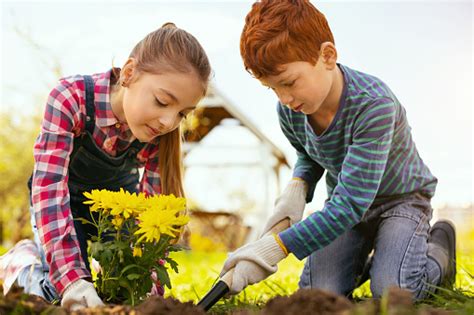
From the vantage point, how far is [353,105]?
232cm

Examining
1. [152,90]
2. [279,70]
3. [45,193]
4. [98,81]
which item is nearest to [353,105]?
[279,70]

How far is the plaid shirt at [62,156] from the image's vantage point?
6.88 feet

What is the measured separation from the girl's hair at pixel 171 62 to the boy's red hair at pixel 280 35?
0.63 ft

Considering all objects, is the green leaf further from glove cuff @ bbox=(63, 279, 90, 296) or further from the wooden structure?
the wooden structure

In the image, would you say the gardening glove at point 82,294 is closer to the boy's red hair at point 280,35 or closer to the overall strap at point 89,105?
the overall strap at point 89,105

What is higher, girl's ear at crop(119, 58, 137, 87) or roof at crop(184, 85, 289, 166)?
girl's ear at crop(119, 58, 137, 87)

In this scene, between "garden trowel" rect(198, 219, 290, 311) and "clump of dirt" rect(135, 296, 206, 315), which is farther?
"garden trowel" rect(198, 219, 290, 311)

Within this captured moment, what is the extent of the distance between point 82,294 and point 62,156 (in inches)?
22.8

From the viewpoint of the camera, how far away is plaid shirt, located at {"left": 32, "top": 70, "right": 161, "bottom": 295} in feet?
6.88

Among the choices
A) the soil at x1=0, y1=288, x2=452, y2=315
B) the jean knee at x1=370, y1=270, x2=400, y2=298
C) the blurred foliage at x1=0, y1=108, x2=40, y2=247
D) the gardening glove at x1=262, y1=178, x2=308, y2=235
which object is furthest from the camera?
the blurred foliage at x1=0, y1=108, x2=40, y2=247

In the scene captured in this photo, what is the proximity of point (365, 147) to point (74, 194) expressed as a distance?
4.45 ft

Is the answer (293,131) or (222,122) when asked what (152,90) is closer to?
(293,131)

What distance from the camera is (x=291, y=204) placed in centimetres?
253

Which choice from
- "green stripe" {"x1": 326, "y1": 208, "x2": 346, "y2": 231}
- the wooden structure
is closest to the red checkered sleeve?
"green stripe" {"x1": 326, "y1": 208, "x2": 346, "y2": 231}
